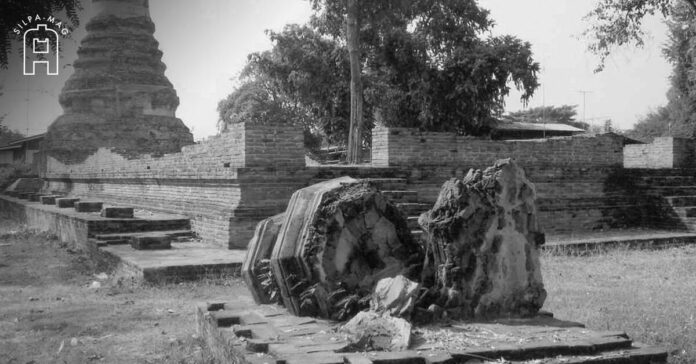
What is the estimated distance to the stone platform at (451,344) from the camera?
3.12m

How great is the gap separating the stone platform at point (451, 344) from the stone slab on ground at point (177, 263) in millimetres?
3098

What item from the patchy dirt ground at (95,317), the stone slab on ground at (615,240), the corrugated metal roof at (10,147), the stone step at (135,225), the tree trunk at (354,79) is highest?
the tree trunk at (354,79)

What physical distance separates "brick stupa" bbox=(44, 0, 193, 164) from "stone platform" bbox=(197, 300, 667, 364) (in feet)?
65.1

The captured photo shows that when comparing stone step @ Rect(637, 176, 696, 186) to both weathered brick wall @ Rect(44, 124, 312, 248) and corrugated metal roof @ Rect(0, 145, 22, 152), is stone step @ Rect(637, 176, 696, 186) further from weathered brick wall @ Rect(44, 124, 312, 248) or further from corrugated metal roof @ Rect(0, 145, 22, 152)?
corrugated metal roof @ Rect(0, 145, 22, 152)

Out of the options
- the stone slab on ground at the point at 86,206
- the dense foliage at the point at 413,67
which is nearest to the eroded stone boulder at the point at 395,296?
the stone slab on ground at the point at 86,206

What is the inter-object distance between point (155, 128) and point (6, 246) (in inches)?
483

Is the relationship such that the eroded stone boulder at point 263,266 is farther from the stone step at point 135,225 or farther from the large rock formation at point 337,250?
the stone step at point 135,225

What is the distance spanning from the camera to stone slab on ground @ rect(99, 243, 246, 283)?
692 centimetres

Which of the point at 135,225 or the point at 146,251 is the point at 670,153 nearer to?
the point at 135,225

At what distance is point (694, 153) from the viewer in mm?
14125

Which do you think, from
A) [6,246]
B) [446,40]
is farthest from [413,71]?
[6,246]

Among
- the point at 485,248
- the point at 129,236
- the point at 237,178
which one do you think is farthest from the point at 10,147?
the point at 485,248

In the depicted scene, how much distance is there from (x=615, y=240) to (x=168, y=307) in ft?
22.0

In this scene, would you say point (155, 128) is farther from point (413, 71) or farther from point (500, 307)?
point (500, 307)
